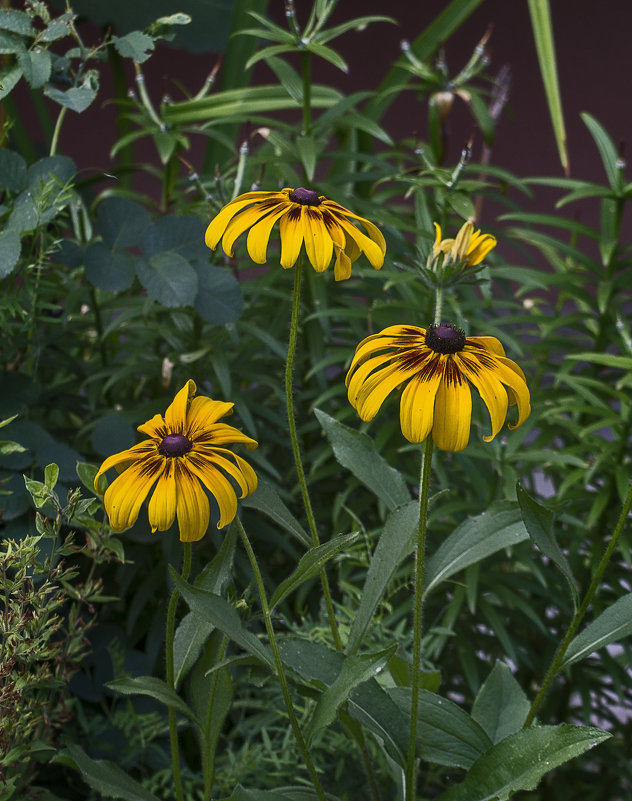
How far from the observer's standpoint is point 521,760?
53 centimetres

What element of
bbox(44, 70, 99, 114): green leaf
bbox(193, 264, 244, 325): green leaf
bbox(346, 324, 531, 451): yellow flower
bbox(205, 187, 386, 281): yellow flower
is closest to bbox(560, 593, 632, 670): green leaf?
bbox(346, 324, 531, 451): yellow flower

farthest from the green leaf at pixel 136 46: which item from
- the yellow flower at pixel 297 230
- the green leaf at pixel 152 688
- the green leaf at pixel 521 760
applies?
the green leaf at pixel 521 760

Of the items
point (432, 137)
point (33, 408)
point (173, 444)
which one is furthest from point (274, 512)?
point (432, 137)

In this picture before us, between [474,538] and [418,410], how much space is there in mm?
213

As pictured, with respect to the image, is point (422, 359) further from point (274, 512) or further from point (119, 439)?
point (119, 439)

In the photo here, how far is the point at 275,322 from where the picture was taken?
1021 millimetres

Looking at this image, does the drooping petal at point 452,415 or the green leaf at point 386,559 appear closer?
the drooping petal at point 452,415

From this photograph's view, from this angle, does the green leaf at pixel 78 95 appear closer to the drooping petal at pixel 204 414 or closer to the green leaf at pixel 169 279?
the green leaf at pixel 169 279

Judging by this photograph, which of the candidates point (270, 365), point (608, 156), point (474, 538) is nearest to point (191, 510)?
point (474, 538)

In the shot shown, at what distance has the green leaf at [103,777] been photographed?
1.89 ft

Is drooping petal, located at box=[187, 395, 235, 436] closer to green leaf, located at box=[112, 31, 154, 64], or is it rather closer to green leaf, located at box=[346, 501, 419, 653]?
green leaf, located at box=[346, 501, 419, 653]

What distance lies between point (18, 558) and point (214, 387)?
421mm

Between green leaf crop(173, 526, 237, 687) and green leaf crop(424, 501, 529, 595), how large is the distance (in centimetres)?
14

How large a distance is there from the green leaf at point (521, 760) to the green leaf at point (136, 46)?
0.60 m
